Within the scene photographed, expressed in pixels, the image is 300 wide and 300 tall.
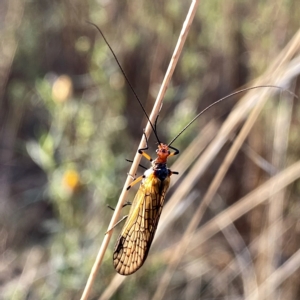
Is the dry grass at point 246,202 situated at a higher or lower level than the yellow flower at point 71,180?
lower

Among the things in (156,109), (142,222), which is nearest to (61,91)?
(142,222)

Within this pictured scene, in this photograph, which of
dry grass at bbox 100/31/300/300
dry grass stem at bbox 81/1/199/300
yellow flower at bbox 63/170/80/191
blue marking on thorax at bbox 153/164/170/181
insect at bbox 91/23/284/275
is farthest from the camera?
yellow flower at bbox 63/170/80/191

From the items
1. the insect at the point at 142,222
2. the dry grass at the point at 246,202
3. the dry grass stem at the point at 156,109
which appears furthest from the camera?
the dry grass at the point at 246,202

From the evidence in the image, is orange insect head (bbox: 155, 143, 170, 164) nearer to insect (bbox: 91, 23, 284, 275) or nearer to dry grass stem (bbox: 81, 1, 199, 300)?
insect (bbox: 91, 23, 284, 275)

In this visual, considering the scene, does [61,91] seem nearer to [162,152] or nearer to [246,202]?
[162,152]

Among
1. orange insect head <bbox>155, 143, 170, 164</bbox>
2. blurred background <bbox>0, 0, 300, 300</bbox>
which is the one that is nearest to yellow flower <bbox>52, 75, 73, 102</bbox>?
blurred background <bbox>0, 0, 300, 300</bbox>

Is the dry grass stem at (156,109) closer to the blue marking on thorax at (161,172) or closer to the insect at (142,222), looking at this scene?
the insect at (142,222)

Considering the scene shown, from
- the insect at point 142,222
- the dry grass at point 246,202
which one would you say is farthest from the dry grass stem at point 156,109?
the dry grass at point 246,202
